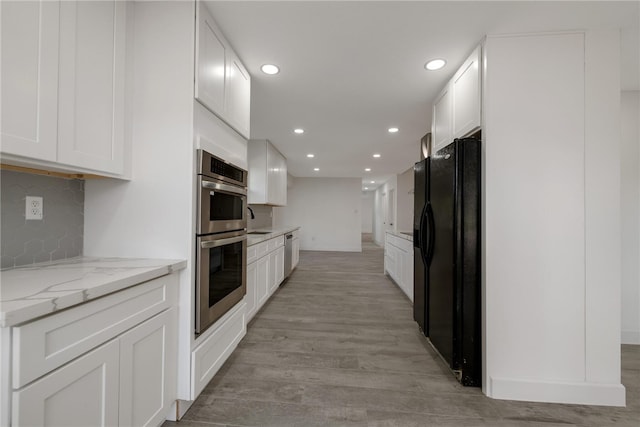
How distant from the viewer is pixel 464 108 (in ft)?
6.59

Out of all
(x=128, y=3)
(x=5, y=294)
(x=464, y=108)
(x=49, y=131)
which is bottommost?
(x=5, y=294)

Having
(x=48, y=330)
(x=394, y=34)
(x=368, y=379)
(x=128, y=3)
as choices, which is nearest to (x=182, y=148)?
(x=128, y=3)

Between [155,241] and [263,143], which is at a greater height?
[263,143]

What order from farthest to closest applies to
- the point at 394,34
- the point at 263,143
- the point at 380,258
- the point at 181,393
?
the point at 380,258, the point at 263,143, the point at 394,34, the point at 181,393

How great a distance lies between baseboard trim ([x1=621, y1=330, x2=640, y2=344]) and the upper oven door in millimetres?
3605

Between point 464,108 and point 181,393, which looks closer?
point 181,393

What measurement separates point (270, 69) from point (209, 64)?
71cm

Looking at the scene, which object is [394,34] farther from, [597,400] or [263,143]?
[263,143]

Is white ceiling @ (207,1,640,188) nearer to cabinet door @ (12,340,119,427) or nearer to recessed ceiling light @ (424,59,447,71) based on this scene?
recessed ceiling light @ (424,59,447,71)

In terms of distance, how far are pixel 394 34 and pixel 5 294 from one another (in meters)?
2.29

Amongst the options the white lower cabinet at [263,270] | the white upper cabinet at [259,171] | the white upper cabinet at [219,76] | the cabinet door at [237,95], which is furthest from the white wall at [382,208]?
the white upper cabinet at [219,76]

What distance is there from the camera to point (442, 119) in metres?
2.44

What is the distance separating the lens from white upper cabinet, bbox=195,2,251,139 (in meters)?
1.53

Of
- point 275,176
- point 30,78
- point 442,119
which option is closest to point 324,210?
point 275,176
